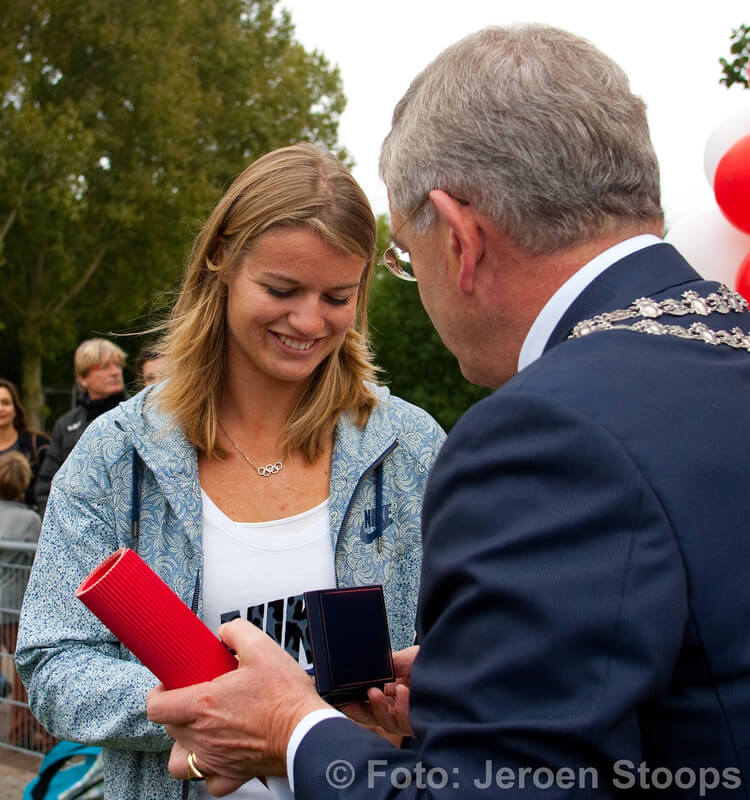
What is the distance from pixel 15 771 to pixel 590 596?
4316mm

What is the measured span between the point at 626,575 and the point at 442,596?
250mm

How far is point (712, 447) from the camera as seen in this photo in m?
1.14

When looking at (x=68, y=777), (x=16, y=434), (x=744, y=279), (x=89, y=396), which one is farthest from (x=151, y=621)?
(x=16, y=434)

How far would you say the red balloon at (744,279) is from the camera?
2.72m

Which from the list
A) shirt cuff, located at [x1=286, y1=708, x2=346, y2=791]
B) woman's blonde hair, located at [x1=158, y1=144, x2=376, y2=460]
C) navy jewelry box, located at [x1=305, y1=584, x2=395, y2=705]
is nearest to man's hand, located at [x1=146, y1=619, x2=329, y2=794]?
shirt cuff, located at [x1=286, y1=708, x2=346, y2=791]

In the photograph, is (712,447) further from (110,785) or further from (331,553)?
(110,785)

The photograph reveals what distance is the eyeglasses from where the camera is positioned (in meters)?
1.52

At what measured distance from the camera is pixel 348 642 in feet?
5.59

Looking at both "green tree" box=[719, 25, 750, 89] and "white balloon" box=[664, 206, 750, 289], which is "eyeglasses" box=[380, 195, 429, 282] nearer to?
"white balloon" box=[664, 206, 750, 289]

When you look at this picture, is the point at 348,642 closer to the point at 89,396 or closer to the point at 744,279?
the point at 744,279

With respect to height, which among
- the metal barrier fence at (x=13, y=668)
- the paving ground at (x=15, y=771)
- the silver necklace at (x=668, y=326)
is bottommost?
the paving ground at (x=15, y=771)

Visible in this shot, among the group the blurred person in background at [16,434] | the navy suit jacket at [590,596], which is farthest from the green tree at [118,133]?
the navy suit jacket at [590,596]

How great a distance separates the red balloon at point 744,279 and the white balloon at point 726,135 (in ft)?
1.07

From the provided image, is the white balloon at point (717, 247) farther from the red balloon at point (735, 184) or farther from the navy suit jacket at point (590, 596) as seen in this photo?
the navy suit jacket at point (590, 596)
